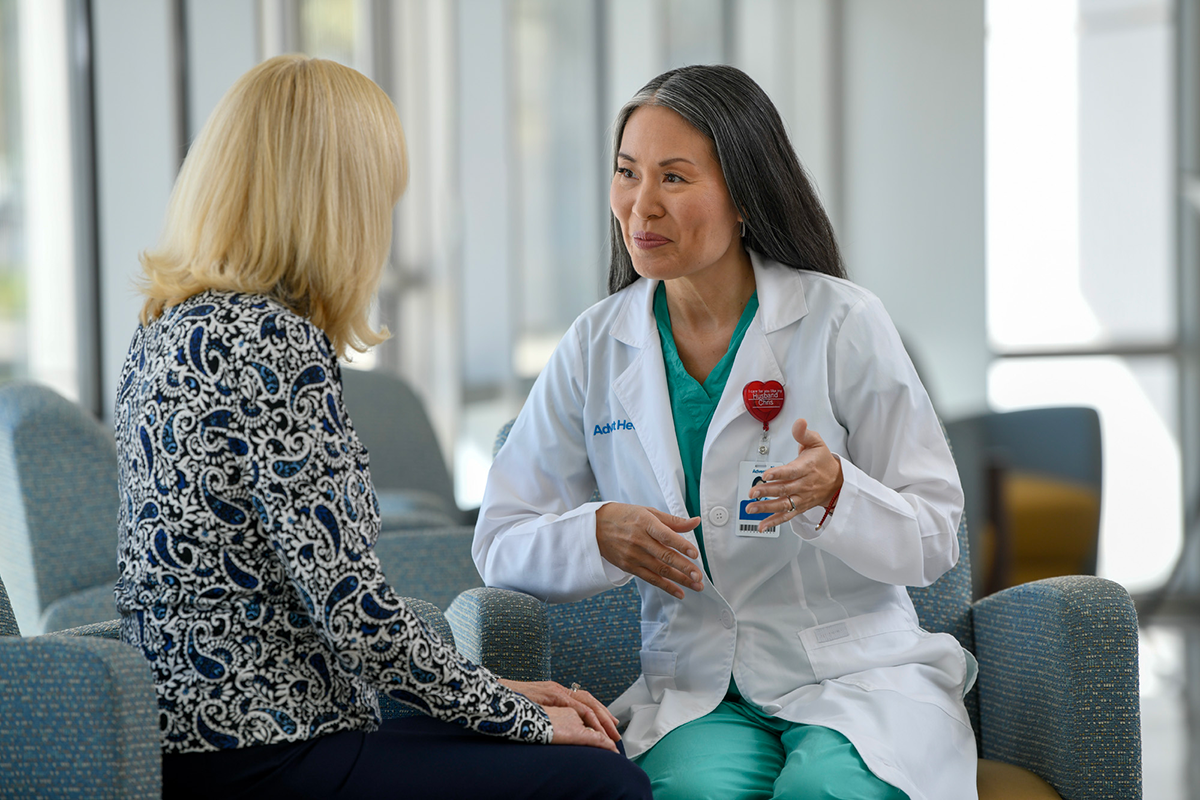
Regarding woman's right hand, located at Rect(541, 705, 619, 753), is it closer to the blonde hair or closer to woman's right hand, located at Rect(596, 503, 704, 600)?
woman's right hand, located at Rect(596, 503, 704, 600)

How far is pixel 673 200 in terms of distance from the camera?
5.30 ft

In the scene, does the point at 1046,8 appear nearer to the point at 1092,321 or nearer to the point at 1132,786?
the point at 1092,321

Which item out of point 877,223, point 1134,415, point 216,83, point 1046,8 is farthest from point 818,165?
point 216,83

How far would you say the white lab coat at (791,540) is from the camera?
152cm

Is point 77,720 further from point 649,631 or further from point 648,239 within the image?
point 648,239

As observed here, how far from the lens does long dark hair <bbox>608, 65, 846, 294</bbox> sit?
1610 mm

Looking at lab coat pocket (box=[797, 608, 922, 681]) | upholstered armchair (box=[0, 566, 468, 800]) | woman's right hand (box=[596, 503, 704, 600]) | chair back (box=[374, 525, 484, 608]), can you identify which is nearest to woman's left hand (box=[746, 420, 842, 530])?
woman's right hand (box=[596, 503, 704, 600])

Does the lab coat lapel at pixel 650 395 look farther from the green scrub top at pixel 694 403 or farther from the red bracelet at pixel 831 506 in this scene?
the red bracelet at pixel 831 506

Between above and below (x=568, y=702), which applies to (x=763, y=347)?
above

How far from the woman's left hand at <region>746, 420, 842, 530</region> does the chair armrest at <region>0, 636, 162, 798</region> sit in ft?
2.34

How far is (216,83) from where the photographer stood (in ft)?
11.8

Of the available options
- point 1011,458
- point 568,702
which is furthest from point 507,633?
point 1011,458

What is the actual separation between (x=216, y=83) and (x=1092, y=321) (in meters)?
3.71

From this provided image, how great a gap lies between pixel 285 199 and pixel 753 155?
662 millimetres
